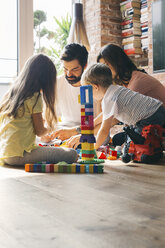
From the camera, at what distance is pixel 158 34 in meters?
3.64

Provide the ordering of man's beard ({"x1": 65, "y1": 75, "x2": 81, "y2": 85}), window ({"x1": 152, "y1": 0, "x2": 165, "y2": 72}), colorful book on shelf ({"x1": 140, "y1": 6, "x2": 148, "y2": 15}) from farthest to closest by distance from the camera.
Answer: colorful book on shelf ({"x1": 140, "y1": 6, "x2": 148, "y2": 15}) → window ({"x1": 152, "y1": 0, "x2": 165, "y2": 72}) → man's beard ({"x1": 65, "y1": 75, "x2": 81, "y2": 85})

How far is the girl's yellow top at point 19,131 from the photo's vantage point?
1.88 m

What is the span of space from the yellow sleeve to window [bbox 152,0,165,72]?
7.00 feet

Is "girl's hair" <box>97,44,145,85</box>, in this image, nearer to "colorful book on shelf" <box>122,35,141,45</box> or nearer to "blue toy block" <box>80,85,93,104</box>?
"blue toy block" <box>80,85,93,104</box>

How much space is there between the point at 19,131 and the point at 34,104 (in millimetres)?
A: 193

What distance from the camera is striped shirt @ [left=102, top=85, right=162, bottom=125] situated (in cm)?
198

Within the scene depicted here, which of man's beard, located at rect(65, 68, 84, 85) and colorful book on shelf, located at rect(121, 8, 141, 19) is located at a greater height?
colorful book on shelf, located at rect(121, 8, 141, 19)

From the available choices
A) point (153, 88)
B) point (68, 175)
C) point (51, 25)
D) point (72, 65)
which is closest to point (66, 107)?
point (72, 65)

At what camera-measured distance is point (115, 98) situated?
6.49ft

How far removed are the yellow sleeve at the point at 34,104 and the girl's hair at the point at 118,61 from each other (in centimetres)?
73

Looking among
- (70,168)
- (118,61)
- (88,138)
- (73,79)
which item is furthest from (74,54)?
(70,168)

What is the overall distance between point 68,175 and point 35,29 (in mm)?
2760

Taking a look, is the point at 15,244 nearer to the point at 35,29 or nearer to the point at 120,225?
the point at 120,225

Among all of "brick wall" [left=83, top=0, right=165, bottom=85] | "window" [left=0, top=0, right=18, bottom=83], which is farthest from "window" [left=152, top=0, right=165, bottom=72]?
"window" [left=0, top=0, right=18, bottom=83]
